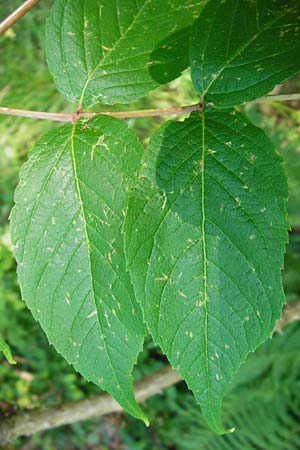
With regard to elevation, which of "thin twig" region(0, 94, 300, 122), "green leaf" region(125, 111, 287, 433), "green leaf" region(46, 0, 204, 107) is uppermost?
"green leaf" region(46, 0, 204, 107)

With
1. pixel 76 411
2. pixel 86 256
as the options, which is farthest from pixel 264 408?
pixel 86 256

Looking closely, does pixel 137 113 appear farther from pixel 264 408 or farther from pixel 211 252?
pixel 264 408

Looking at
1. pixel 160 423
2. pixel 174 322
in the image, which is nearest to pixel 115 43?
pixel 174 322

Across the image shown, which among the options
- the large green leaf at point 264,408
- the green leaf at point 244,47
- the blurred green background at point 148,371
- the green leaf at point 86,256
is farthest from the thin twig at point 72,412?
the large green leaf at point 264,408

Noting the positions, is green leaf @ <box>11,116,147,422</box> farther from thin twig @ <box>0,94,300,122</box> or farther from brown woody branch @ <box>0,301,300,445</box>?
brown woody branch @ <box>0,301,300,445</box>

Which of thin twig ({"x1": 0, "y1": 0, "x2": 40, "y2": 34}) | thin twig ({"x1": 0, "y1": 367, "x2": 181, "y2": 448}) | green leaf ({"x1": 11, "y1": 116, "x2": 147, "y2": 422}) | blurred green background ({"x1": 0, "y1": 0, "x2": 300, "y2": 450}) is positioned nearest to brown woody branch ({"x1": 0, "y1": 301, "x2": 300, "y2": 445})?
thin twig ({"x1": 0, "y1": 367, "x2": 181, "y2": 448})

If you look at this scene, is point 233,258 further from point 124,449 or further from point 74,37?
point 124,449
